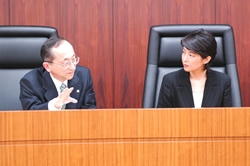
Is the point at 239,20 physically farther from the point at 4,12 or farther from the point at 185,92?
the point at 4,12

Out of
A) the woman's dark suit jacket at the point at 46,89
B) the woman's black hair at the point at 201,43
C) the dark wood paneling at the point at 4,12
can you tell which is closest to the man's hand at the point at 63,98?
the woman's dark suit jacket at the point at 46,89

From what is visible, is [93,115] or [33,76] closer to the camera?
[93,115]

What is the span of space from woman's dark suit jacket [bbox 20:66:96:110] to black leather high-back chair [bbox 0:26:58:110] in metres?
0.18

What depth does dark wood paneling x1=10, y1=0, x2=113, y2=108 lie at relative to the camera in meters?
3.19

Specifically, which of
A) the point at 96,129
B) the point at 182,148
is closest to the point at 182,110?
the point at 182,148

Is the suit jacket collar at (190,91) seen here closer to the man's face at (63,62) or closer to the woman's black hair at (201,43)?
the woman's black hair at (201,43)

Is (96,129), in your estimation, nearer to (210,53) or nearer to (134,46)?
(210,53)

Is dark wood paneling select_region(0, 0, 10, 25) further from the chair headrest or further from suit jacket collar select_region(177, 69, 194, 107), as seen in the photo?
suit jacket collar select_region(177, 69, 194, 107)

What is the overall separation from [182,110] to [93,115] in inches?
12.6

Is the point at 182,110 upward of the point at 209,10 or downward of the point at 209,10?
downward

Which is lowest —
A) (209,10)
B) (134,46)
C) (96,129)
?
(96,129)

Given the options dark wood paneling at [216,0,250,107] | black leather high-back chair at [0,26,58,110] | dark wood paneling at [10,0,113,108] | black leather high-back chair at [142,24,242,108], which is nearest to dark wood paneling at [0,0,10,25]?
dark wood paneling at [10,0,113,108]

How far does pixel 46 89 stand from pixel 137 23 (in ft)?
3.51

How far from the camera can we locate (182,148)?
164cm
